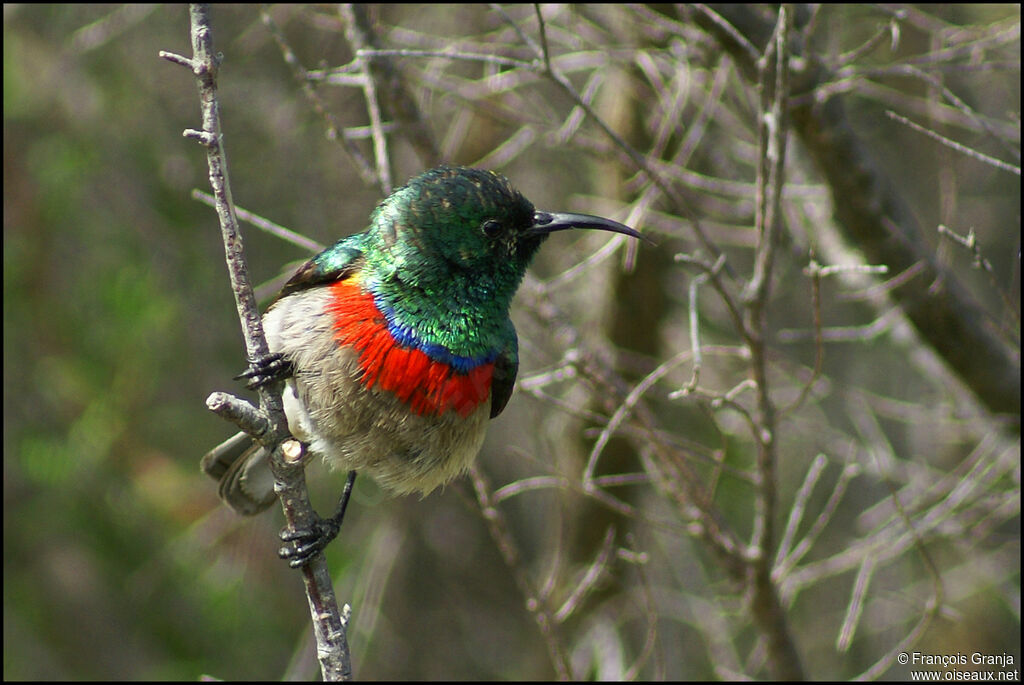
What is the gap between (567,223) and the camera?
325 centimetres

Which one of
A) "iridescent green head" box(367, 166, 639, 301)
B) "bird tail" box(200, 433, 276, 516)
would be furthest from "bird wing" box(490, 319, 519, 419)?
"bird tail" box(200, 433, 276, 516)

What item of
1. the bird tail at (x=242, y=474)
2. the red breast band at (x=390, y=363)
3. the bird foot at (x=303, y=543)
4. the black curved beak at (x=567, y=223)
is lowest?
the bird tail at (x=242, y=474)

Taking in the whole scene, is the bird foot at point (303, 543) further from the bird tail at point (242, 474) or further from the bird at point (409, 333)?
the bird tail at point (242, 474)

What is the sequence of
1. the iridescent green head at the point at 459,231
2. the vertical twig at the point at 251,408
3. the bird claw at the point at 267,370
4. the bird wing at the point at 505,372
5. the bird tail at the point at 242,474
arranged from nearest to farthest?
the vertical twig at the point at 251,408
the bird claw at the point at 267,370
the iridescent green head at the point at 459,231
the bird wing at the point at 505,372
the bird tail at the point at 242,474

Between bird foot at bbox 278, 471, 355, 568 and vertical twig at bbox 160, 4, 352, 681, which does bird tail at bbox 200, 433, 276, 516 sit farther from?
vertical twig at bbox 160, 4, 352, 681

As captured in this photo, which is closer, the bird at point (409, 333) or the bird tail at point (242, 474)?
the bird at point (409, 333)

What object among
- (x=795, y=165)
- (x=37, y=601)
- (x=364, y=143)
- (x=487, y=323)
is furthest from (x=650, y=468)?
(x=37, y=601)

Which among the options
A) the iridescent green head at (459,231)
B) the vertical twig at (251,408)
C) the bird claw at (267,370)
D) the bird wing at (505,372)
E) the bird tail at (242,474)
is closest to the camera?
the vertical twig at (251,408)

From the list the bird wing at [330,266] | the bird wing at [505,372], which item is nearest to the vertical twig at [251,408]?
the bird wing at [330,266]

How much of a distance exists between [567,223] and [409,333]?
65 cm

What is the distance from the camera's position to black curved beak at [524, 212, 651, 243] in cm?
317

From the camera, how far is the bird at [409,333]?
2936 millimetres

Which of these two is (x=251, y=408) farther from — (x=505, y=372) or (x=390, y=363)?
(x=505, y=372)

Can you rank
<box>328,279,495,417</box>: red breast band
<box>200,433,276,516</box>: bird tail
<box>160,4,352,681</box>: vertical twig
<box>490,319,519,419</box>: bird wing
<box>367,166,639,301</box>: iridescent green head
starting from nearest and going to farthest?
<box>160,4,352,681</box>: vertical twig → <box>328,279,495,417</box>: red breast band → <box>367,166,639,301</box>: iridescent green head → <box>490,319,519,419</box>: bird wing → <box>200,433,276,516</box>: bird tail
